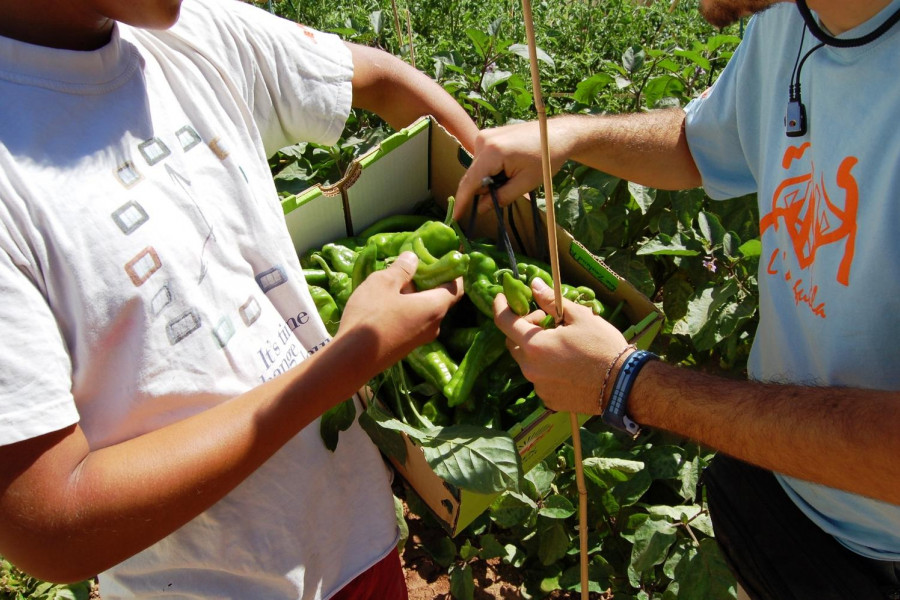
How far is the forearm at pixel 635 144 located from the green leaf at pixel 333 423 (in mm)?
1016

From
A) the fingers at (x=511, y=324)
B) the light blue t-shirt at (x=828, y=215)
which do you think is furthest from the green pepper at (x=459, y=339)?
the light blue t-shirt at (x=828, y=215)

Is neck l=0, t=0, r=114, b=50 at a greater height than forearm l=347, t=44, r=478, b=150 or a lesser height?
greater

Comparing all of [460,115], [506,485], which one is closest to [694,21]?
[460,115]

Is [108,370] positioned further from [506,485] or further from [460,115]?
→ [460,115]

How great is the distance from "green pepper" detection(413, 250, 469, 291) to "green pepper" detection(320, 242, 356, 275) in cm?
36

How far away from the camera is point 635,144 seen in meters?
2.25

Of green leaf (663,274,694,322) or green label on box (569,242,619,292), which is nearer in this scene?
green label on box (569,242,619,292)

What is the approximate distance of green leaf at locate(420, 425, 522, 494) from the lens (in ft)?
5.60

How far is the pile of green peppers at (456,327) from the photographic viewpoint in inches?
81.0

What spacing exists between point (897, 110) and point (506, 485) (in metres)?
1.14

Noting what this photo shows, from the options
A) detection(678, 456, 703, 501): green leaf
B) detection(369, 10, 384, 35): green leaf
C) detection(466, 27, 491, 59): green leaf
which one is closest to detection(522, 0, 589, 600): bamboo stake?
detection(678, 456, 703, 501): green leaf

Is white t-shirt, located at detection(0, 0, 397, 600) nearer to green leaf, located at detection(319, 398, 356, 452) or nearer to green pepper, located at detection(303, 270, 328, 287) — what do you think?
green leaf, located at detection(319, 398, 356, 452)

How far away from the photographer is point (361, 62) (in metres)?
2.21

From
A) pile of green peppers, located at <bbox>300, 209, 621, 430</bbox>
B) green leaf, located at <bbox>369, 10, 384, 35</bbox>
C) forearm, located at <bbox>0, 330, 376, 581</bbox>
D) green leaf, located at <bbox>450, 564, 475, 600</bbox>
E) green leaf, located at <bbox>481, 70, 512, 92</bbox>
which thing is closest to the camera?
forearm, located at <bbox>0, 330, 376, 581</bbox>
